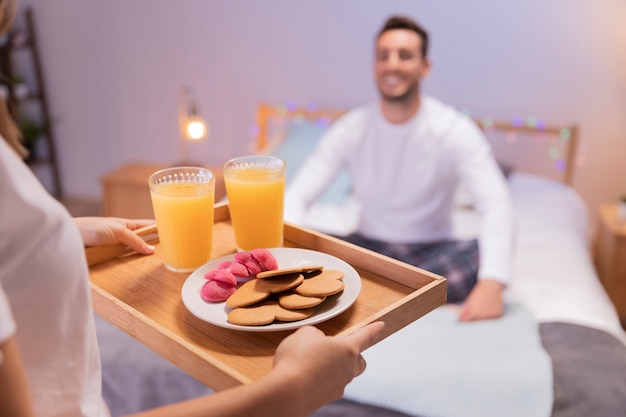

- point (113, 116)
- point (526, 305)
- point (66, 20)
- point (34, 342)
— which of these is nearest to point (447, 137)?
point (526, 305)

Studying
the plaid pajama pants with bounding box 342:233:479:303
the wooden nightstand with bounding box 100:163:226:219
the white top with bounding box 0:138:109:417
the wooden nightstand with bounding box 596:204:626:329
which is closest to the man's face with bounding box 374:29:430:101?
the plaid pajama pants with bounding box 342:233:479:303

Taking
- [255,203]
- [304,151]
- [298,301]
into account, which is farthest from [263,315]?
[304,151]

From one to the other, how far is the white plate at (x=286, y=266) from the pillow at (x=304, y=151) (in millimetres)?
1930

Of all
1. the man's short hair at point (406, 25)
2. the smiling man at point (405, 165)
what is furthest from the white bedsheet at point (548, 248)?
the man's short hair at point (406, 25)

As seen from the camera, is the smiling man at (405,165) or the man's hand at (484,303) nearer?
the man's hand at (484,303)

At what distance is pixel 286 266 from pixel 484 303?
3.65 feet

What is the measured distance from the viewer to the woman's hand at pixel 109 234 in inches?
42.1

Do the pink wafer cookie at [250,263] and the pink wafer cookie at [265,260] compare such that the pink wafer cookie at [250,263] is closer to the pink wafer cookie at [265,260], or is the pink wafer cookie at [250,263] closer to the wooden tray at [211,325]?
the pink wafer cookie at [265,260]

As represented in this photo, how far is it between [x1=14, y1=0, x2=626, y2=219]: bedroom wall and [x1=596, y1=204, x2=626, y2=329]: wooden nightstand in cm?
36

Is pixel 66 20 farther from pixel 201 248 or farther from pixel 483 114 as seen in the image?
pixel 201 248

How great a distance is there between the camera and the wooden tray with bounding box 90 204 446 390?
0.78 meters

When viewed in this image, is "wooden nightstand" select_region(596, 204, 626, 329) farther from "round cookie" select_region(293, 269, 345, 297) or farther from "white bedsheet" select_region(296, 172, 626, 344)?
"round cookie" select_region(293, 269, 345, 297)

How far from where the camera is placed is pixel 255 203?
108 centimetres

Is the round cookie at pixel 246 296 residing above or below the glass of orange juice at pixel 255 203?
below
